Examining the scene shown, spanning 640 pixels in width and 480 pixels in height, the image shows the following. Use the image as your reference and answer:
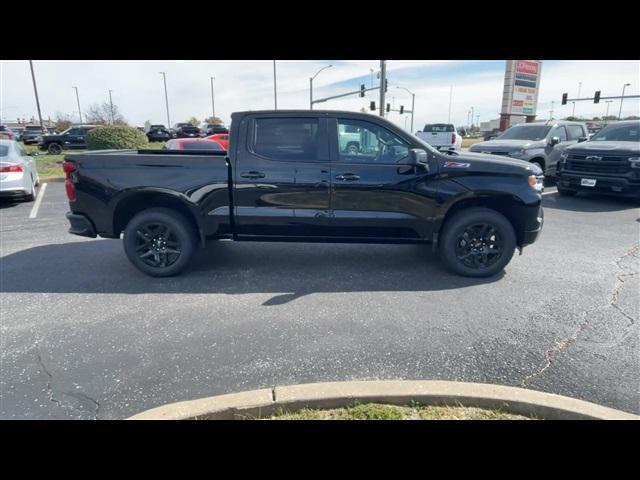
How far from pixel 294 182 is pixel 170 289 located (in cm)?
185

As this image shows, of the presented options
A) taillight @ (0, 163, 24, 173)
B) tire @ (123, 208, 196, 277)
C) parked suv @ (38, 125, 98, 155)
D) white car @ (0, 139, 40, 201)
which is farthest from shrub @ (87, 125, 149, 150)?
tire @ (123, 208, 196, 277)

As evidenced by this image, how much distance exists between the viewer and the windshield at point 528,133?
10727mm

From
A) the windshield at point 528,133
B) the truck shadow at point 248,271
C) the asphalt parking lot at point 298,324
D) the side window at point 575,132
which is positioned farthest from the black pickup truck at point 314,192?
the side window at point 575,132

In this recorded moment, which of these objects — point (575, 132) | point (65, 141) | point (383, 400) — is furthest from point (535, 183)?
point (65, 141)

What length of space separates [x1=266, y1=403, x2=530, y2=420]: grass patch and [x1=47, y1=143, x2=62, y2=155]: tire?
25.4 m

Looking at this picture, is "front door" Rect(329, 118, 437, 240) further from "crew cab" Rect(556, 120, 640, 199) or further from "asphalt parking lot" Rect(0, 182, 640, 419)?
"crew cab" Rect(556, 120, 640, 199)

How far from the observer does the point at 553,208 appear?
27.0ft

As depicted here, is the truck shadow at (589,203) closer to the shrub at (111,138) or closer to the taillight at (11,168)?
the taillight at (11,168)

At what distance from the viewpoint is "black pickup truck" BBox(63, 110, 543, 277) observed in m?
4.26

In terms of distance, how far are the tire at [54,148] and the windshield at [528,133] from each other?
23579 mm

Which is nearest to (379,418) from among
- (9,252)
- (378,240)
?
(378,240)

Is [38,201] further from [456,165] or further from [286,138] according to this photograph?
[456,165]

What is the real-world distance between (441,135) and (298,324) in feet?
70.9

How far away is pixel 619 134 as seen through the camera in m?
9.30
